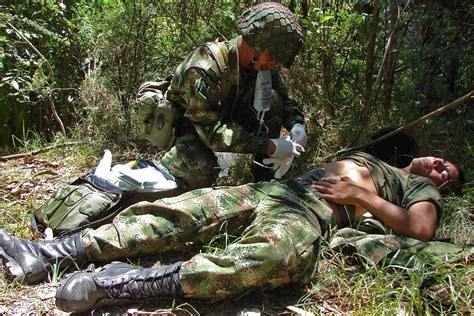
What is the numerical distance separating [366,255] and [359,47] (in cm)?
264

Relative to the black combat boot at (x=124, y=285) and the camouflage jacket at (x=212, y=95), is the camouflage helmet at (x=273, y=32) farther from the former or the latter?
the black combat boot at (x=124, y=285)

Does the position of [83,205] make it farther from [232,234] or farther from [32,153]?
[32,153]

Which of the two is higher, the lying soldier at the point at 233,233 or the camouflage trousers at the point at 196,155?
the camouflage trousers at the point at 196,155

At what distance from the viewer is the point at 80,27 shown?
5.49 m

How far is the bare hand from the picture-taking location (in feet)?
8.84

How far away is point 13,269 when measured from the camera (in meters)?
2.34


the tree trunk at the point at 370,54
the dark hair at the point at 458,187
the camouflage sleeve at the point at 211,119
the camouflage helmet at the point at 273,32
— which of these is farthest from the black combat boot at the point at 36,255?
the tree trunk at the point at 370,54

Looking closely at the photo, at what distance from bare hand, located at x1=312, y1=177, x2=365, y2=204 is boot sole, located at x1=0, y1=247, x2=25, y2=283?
1.63 metres

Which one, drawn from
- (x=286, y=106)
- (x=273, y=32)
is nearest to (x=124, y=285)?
(x=273, y=32)

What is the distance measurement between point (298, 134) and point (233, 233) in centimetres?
106

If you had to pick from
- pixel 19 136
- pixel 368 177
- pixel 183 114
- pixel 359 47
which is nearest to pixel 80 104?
pixel 19 136

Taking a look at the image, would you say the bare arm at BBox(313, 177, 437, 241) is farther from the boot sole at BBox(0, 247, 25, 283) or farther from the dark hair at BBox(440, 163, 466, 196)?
the boot sole at BBox(0, 247, 25, 283)

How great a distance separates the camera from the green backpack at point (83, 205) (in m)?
2.83

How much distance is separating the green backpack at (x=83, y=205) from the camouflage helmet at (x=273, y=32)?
1.18 meters
